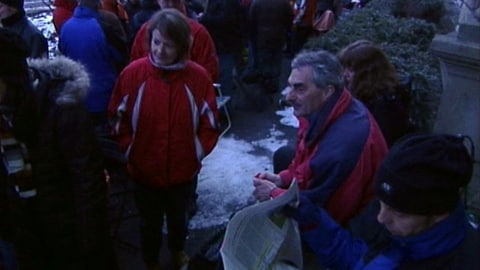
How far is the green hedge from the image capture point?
525cm

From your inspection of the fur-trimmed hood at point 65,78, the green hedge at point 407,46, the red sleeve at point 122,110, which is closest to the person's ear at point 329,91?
the fur-trimmed hood at point 65,78

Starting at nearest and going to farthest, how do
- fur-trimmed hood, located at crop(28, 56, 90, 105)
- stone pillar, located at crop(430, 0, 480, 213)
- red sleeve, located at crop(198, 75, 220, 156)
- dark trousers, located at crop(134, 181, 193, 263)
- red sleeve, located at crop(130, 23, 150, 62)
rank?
fur-trimmed hood, located at crop(28, 56, 90, 105) → red sleeve, located at crop(198, 75, 220, 156) → dark trousers, located at crop(134, 181, 193, 263) → stone pillar, located at crop(430, 0, 480, 213) → red sleeve, located at crop(130, 23, 150, 62)

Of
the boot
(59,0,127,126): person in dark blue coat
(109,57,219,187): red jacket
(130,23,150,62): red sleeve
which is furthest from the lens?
(59,0,127,126): person in dark blue coat

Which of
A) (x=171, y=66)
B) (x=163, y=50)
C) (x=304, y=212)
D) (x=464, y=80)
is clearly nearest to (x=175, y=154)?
(x=171, y=66)

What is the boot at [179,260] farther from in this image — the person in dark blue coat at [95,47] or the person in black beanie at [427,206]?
the person in black beanie at [427,206]

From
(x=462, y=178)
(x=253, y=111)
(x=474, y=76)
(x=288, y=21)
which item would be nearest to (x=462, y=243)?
(x=462, y=178)

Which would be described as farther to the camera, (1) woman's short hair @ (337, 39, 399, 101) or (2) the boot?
(2) the boot

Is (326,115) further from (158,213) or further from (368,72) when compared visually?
(158,213)

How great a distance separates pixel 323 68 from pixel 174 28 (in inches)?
44.0

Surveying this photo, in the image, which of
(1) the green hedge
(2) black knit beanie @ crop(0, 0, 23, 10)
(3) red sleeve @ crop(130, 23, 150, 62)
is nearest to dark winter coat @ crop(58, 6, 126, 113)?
(3) red sleeve @ crop(130, 23, 150, 62)

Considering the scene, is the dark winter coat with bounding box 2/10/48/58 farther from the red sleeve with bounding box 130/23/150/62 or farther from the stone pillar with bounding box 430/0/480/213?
the stone pillar with bounding box 430/0/480/213

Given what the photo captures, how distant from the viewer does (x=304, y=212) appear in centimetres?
239

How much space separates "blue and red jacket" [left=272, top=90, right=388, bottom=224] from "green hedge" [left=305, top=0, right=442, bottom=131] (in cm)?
223

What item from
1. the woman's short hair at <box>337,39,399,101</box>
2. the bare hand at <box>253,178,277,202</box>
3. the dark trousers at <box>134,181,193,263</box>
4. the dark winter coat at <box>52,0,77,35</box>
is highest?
the woman's short hair at <box>337,39,399,101</box>
